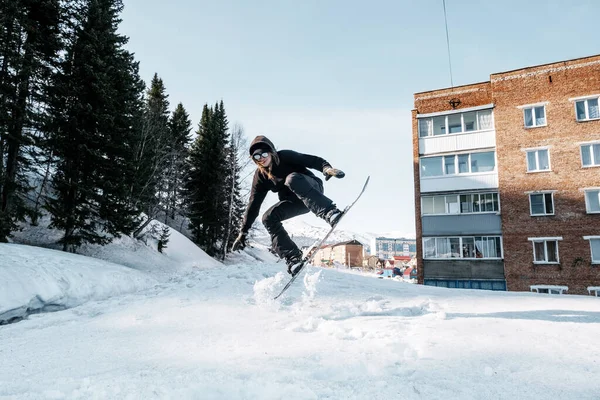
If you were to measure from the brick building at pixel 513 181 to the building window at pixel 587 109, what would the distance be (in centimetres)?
5

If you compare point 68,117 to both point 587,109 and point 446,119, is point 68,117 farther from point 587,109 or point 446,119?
point 587,109

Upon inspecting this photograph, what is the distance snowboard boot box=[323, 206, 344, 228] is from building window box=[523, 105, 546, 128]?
22766 mm

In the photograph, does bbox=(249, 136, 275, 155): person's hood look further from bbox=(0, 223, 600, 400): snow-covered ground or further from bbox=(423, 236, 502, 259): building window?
bbox=(423, 236, 502, 259): building window

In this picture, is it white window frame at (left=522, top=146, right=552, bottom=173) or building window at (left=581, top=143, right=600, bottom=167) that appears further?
white window frame at (left=522, top=146, right=552, bottom=173)

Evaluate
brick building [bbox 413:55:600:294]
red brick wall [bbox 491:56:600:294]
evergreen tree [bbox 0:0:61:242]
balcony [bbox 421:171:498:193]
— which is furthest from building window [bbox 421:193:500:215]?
evergreen tree [bbox 0:0:61:242]

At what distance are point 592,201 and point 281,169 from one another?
2283 centimetres

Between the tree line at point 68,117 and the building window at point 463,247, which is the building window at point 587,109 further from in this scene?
the tree line at point 68,117

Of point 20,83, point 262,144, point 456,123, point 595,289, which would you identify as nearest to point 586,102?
point 456,123

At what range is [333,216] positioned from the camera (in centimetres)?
519

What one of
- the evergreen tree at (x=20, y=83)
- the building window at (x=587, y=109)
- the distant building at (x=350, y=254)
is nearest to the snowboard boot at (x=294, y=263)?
the evergreen tree at (x=20, y=83)

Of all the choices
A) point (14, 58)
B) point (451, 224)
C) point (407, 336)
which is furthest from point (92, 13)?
point (451, 224)

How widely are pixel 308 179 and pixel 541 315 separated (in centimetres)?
363

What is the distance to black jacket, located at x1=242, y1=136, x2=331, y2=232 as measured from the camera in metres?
5.43

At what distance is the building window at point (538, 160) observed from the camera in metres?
21.7
